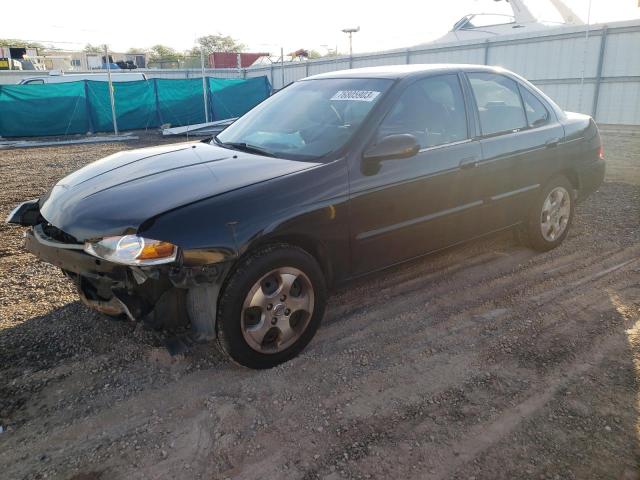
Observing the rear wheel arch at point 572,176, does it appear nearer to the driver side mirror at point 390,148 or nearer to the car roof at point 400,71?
the car roof at point 400,71

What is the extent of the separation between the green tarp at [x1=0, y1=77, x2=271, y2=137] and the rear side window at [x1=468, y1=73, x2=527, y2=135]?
17.0m

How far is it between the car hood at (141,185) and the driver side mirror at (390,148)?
399mm

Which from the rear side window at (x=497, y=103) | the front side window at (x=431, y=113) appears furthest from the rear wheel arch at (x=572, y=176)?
the front side window at (x=431, y=113)

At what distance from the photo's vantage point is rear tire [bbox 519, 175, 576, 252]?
15.3 feet

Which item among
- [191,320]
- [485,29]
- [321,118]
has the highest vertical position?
[485,29]

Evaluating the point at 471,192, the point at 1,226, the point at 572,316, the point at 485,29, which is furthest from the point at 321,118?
the point at 485,29

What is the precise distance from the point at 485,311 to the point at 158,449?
8.06ft

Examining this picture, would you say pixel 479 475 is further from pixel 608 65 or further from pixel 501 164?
pixel 608 65

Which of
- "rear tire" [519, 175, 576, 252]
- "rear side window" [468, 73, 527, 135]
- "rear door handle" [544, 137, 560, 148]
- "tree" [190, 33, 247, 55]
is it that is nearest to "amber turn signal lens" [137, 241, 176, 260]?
"rear side window" [468, 73, 527, 135]

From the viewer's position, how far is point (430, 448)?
2.36 m

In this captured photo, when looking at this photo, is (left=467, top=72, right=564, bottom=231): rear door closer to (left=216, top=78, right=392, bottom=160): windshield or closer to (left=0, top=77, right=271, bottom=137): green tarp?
(left=216, top=78, right=392, bottom=160): windshield

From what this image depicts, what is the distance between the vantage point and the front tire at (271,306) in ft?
8.98

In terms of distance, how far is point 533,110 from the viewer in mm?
4621

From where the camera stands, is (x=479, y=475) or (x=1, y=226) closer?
(x=479, y=475)
